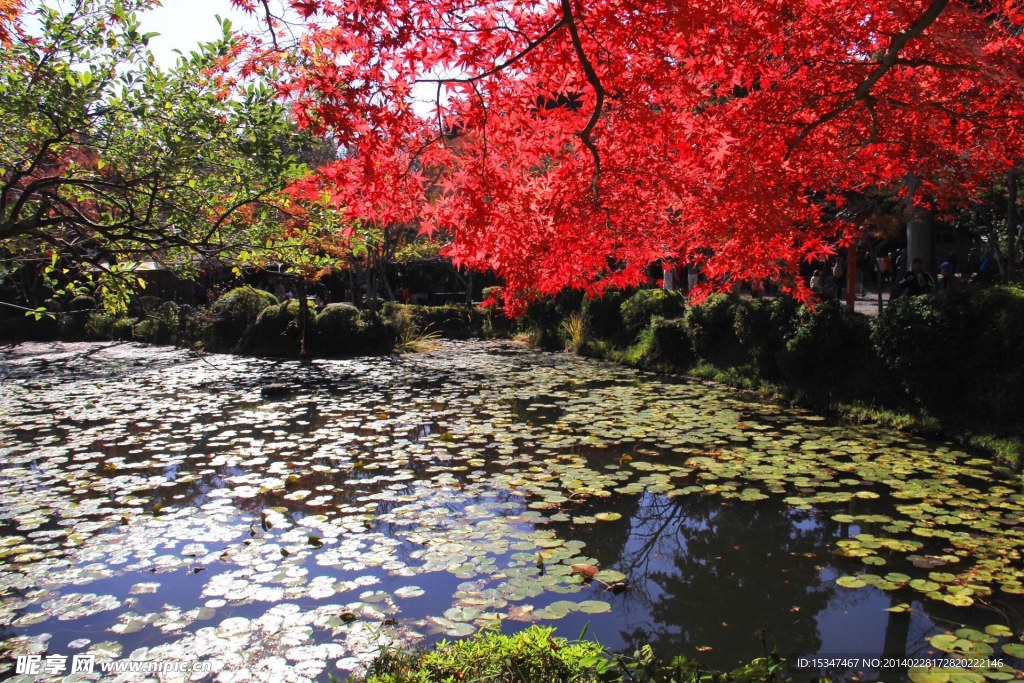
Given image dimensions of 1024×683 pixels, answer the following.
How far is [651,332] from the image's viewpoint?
1159 centimetres

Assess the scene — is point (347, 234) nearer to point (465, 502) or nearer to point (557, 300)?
point (465, 502)

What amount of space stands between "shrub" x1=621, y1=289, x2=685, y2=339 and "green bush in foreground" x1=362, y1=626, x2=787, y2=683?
9832 millimetres

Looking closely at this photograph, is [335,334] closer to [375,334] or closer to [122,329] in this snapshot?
[375,334]

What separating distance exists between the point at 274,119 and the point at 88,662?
276cm

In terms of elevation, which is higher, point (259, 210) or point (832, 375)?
point (259, 210)

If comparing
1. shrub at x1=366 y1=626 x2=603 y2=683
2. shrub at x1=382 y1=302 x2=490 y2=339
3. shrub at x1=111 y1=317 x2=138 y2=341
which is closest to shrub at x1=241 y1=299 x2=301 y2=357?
shrub at x1=382 y1=302 x2=490 y2=339

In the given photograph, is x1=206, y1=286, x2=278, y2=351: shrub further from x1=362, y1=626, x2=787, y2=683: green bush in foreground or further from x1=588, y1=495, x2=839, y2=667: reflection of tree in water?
x1=362, y1=626, x2=787, y2=683: green bush in foreground

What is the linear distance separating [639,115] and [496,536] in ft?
9.59

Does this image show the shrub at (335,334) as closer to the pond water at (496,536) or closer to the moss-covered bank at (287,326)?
the moss-covered bank at (287,326)

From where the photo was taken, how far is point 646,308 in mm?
12234

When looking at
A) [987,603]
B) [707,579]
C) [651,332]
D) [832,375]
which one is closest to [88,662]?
[707,579]

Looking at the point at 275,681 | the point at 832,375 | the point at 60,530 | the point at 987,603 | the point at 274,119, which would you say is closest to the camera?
the point at 275,681

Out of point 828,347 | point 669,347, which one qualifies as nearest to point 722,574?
point 828,347

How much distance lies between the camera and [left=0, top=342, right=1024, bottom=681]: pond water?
3211 millimetres
